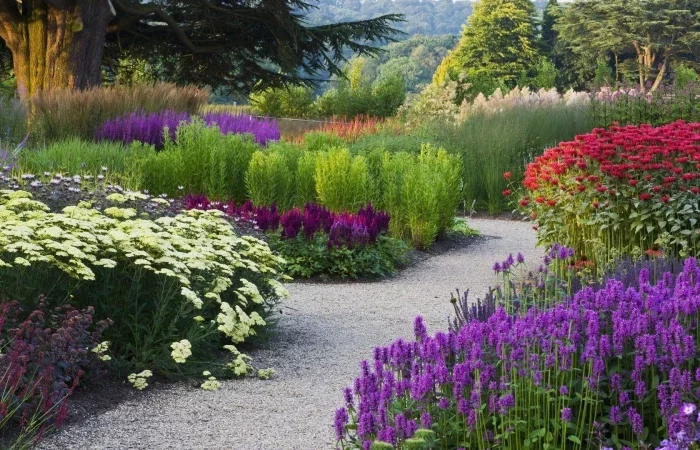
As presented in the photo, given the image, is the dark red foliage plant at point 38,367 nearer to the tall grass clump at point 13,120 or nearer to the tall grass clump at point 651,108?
the tall grass clump at point 13,120

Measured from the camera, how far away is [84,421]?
405cm

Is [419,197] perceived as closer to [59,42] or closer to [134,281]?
[134,281]

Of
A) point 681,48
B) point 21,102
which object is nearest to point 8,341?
point 21,102

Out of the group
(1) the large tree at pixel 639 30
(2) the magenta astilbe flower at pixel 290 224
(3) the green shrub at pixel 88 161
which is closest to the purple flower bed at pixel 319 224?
(2) the magenta astilbe flower at pixel 290 224

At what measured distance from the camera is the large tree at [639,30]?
46.3 metres

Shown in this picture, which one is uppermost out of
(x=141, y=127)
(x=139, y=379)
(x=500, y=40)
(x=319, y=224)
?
(x=500, y=40)

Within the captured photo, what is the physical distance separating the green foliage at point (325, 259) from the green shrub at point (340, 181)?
1519mm

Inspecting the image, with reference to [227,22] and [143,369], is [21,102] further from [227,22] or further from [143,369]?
[143,369]

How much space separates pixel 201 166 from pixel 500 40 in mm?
39223

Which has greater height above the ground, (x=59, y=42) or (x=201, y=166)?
(x=59, y=42)

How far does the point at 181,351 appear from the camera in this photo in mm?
4559

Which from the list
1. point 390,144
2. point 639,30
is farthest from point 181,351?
point 639,30

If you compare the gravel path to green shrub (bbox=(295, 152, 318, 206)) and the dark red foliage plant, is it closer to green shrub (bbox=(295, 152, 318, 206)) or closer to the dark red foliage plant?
the dark red foliage plant

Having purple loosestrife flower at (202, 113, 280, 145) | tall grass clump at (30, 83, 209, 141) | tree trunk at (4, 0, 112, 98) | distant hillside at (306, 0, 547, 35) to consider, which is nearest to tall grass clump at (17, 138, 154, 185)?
tall grass clump at (30, 83, 209, 141)
